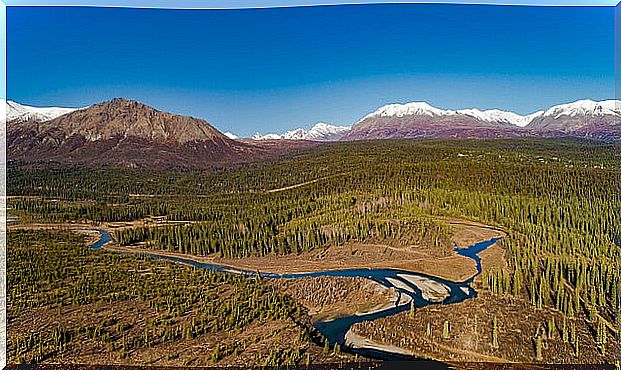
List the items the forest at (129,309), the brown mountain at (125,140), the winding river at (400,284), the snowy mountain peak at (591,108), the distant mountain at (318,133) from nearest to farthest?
the forest at (129,309) → the winding river at (400,284) → the snowy mountain peak at (591,108) → the brown mountain at (125,140) → the distant mountain at (318,133)

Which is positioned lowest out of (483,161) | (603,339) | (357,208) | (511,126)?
(603,339)

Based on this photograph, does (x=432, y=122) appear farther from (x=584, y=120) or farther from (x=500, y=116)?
(x=584, y=120)

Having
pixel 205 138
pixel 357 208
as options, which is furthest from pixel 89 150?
pixel 357 208

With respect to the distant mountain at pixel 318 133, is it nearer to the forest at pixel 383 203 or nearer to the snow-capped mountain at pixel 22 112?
the forest at pixel 383 203

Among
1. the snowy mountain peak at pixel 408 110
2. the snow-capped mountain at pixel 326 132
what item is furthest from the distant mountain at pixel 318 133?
the snowy mountain peak at pixel 408 110

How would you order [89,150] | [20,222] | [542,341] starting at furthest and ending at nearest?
[89,150] → [20,222] → [542,341]

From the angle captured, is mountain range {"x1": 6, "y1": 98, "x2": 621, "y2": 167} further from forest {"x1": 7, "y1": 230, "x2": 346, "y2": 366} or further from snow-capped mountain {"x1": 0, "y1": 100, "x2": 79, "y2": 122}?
forest {"x1": 7, "y1": 230, "x2": 346, "y2": 366}

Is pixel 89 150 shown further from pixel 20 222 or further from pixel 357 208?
pixel 357 208

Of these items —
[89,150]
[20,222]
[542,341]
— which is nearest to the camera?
[542,341]
